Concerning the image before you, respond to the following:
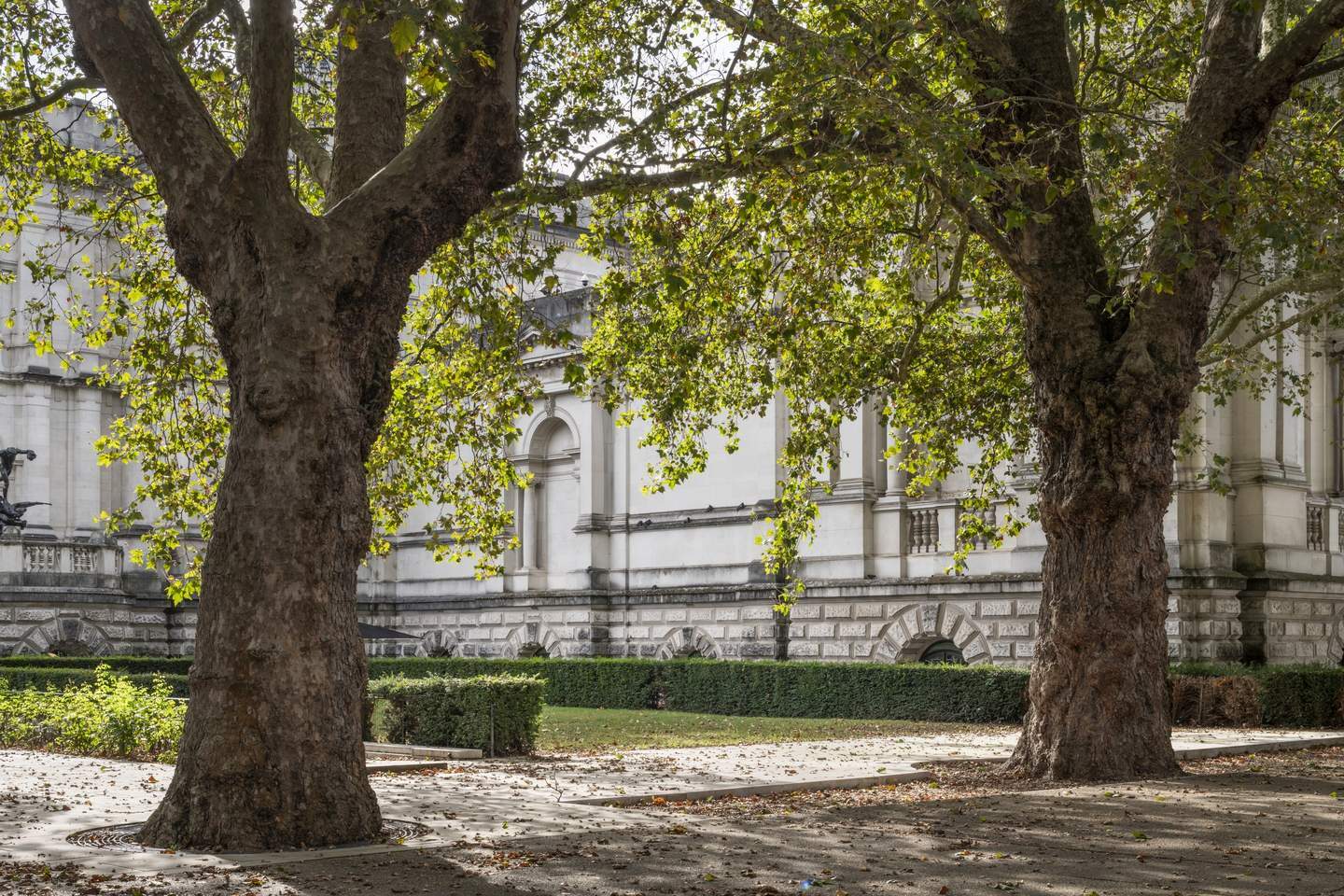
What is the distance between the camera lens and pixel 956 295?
1803 cm

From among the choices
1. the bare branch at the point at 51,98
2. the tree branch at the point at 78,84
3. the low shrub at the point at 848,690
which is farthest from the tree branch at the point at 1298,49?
the low shrub at the point at 848,690

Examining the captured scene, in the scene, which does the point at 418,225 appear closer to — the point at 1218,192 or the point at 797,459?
the point at 1218,192

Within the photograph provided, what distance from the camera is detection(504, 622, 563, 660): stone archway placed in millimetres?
36938

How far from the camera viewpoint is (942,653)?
2881 centimetres

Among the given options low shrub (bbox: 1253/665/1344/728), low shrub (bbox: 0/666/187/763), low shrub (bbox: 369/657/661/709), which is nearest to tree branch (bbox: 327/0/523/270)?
low shrub (bbox: 0/666/187/763)

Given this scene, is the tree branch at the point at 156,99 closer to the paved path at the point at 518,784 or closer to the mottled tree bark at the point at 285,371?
the mottled tree bark at the point at 285,371

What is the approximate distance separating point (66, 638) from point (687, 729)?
19.2 meters

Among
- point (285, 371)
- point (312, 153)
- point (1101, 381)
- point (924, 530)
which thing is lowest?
point (924, 530)

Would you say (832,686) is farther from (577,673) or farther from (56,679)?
(56,679)

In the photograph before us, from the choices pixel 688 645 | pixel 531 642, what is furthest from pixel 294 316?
pixel 531 642

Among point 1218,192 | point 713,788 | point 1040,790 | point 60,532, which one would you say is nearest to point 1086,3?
point 1218,192

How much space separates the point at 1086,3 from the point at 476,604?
2926 cm

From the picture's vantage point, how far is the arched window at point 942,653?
28.5 metres

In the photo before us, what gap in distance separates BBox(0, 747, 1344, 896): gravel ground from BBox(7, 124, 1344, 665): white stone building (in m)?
13.8
